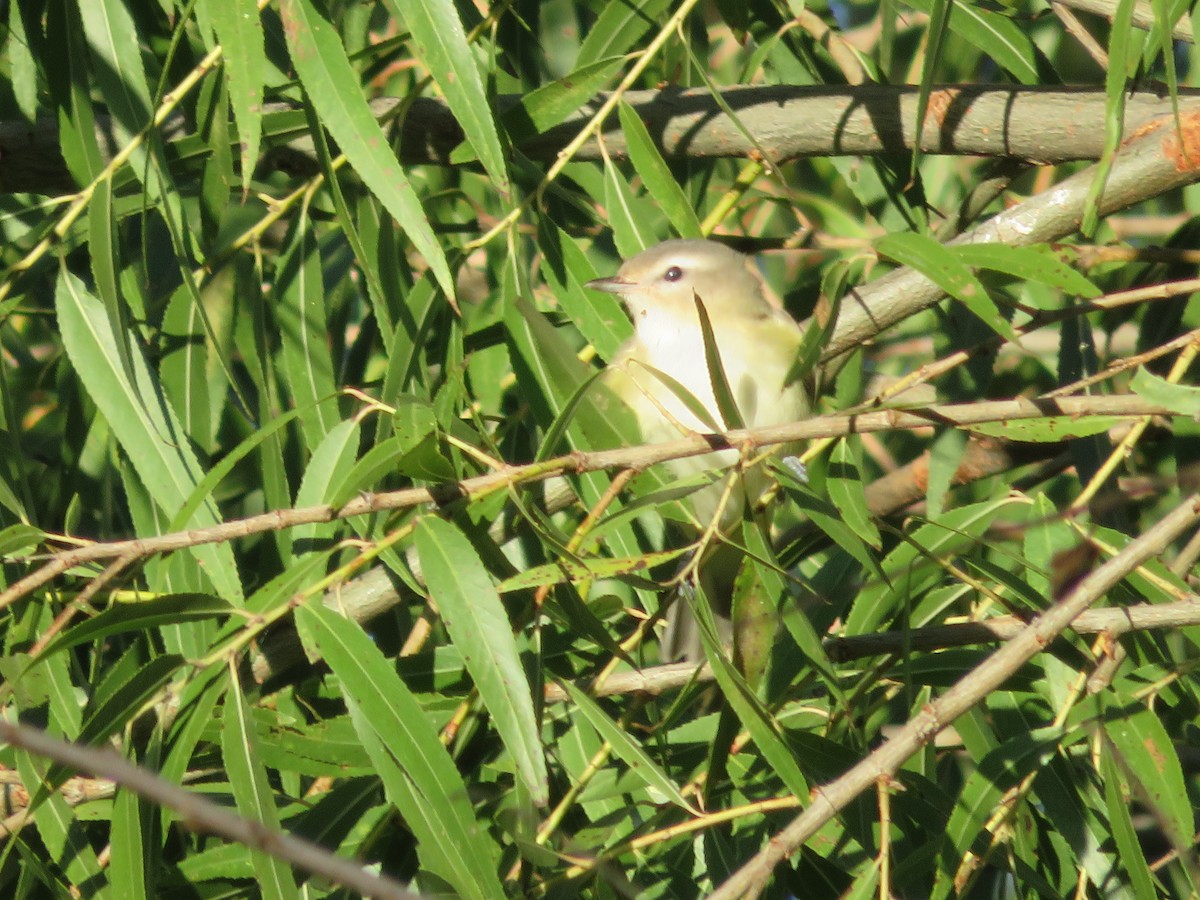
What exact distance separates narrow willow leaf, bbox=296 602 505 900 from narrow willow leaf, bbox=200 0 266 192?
2.05ft

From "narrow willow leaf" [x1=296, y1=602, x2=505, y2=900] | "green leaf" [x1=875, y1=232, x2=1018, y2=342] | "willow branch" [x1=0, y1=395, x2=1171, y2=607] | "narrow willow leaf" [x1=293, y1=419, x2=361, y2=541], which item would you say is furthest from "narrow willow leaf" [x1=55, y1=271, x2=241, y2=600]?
"green leaf" [x1=875, y1=232, x2=1018, y2=342]

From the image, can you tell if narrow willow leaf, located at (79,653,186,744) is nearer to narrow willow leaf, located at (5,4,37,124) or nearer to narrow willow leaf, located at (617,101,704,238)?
narrow willow leaf, located at (617,101,704,238)

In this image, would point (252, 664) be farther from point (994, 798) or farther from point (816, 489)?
point (994, 798)

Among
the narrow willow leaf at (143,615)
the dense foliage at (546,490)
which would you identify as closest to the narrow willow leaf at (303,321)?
the dense foliage at (546,490)

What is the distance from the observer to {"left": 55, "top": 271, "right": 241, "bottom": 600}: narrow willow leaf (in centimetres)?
221

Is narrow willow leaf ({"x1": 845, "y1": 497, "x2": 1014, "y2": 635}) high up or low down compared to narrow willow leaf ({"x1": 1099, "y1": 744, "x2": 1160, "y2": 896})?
up

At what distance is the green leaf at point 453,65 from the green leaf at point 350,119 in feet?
0.37

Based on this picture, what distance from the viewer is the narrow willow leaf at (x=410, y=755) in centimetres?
176

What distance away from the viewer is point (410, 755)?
1754 mm

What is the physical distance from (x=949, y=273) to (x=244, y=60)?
97cm

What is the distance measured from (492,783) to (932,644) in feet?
2.64

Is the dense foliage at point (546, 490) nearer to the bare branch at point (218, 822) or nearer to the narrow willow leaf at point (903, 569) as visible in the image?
the narrow willow leaf at point (903, 569)

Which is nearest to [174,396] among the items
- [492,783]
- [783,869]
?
[492,783]

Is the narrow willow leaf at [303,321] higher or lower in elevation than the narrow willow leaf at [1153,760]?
higher
